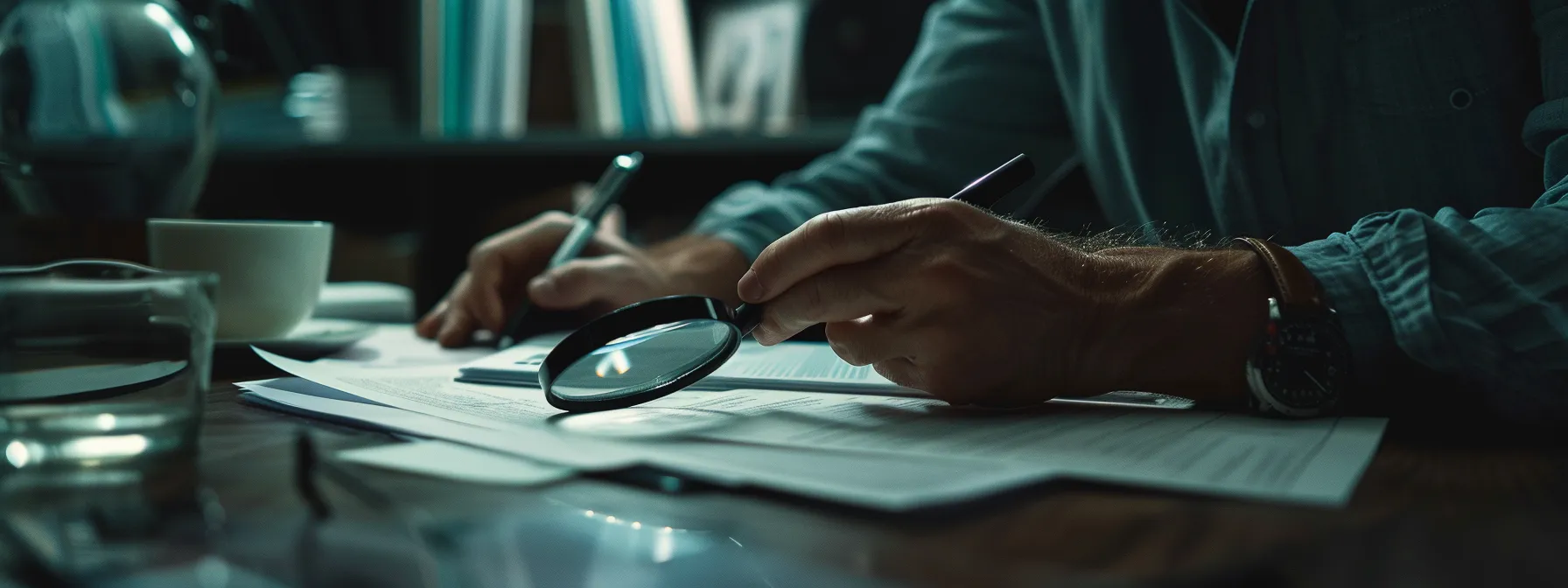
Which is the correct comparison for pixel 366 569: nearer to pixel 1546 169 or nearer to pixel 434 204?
pixel 1546 169

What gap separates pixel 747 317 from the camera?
0.56 m

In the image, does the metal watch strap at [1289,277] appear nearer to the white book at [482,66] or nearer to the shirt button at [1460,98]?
the shirt button at [1460,98]

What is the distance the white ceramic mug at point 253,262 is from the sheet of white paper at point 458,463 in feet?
1.38

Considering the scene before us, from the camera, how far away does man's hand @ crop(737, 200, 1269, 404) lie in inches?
21.1

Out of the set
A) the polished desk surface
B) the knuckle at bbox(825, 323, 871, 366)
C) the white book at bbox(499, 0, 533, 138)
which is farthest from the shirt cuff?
the white book at bbox(499, 0, 533, 138)

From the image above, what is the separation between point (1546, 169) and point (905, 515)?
2.00 feet

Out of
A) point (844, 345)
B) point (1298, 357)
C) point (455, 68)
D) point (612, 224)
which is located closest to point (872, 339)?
point (844, 345)

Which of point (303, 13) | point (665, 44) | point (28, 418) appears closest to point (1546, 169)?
point (28, 418)

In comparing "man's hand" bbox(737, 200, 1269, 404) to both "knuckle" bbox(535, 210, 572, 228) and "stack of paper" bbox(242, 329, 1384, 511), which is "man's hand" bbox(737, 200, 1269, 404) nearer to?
"stack of paper" bbox(242, 329, 1384, 511)

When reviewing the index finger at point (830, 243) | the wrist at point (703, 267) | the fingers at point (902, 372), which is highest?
the index finger at point (830, 243)

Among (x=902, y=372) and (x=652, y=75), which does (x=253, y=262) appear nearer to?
(x=902, y=372)

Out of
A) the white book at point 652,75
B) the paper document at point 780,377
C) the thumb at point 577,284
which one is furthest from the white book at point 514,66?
the paper document at point 780,377

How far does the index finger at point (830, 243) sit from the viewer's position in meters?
0.52

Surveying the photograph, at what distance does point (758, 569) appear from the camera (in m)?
0.27
